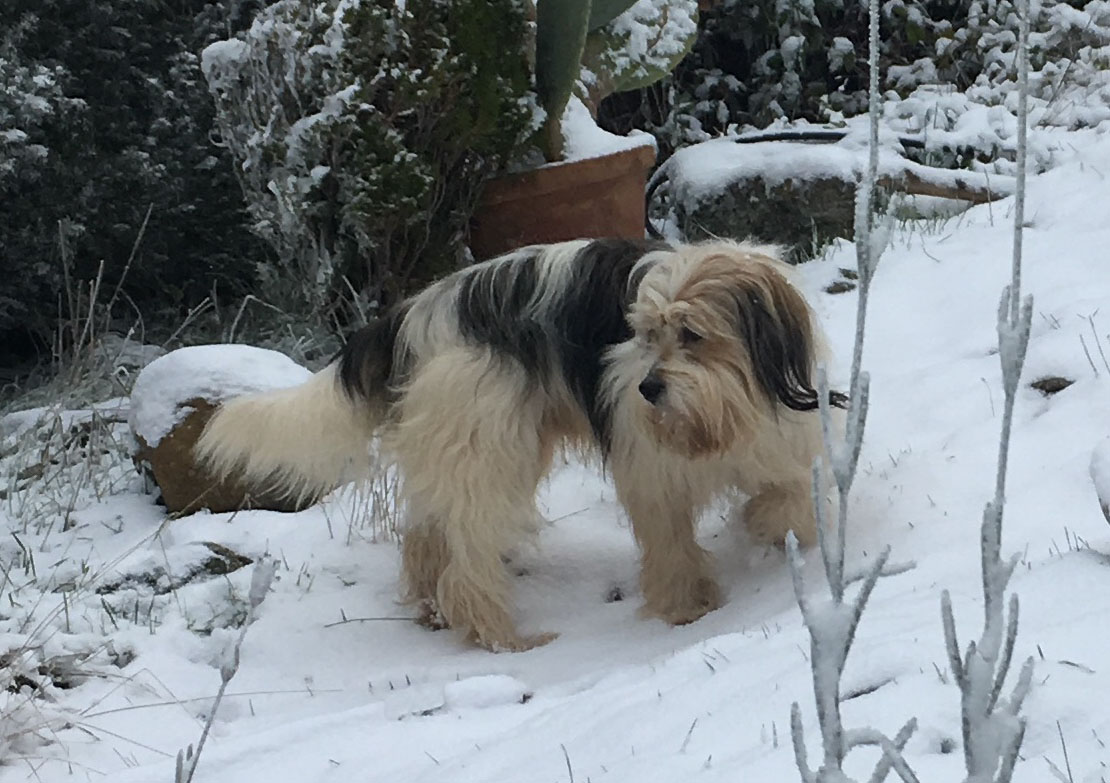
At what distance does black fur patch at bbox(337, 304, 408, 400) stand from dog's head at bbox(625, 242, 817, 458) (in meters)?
0.83

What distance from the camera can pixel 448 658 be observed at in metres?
3.66

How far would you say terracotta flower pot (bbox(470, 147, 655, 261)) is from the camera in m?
5.63

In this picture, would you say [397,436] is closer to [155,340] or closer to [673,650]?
[673,650]

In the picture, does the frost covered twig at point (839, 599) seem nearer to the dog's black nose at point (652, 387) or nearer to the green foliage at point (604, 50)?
the dog's black nose at point (652, 387)

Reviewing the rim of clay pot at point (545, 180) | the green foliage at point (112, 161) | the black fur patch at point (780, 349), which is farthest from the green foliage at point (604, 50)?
the black fur patch at point (780, 349)

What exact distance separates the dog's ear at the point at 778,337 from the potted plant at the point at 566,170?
2.39 meters

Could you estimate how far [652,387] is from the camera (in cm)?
321

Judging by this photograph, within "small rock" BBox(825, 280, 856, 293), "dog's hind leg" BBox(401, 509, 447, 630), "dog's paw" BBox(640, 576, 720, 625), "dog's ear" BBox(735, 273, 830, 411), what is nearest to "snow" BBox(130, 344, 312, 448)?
"dog's hind leg" BBox(401, 509, 447, 630)

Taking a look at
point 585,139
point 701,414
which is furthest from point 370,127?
point 701,414

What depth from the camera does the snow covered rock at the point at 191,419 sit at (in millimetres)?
4562

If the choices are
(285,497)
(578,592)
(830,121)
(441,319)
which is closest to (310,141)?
(285,497)

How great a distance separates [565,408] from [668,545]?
1.63 feet

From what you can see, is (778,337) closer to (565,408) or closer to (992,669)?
(565,408)

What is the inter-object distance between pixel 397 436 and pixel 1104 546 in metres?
1.95
